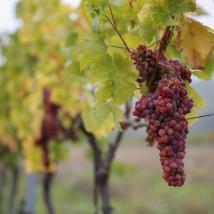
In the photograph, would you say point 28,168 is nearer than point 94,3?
No

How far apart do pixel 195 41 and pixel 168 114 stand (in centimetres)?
29

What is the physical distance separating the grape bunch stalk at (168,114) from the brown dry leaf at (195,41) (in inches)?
3.0

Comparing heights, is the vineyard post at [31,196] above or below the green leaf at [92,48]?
above

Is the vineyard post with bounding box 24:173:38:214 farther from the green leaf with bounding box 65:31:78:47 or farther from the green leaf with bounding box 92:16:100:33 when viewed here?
the green leaf with bounding box 92:16:100:33

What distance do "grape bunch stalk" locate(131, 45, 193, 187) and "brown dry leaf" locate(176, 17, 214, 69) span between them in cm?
8

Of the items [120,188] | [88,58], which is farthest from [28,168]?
A: [120,188]

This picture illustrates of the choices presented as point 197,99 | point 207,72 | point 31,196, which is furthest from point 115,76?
point 31,196

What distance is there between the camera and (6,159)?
8133mm

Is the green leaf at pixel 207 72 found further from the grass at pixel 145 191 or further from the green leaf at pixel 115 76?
the grass at pixel 145 191

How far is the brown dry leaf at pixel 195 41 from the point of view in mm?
1679

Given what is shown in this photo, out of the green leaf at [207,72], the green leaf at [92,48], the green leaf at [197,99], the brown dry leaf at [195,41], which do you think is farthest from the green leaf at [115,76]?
the green leaf at [207,72]

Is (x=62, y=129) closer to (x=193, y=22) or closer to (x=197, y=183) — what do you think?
(x=193, y=22)

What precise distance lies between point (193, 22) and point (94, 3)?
0.32 meters

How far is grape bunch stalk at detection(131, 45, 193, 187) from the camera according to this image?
58.0 inches
